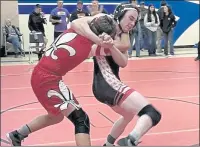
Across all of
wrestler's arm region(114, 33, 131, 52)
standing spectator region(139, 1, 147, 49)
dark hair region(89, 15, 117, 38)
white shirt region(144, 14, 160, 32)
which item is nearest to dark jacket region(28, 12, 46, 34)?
standing spectator region(139, 1, 147, 49)

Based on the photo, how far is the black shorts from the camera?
325 centimetres

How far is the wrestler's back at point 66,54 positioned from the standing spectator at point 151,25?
10.9 metres

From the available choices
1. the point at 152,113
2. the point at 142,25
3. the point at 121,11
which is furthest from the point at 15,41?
the point at 152,113

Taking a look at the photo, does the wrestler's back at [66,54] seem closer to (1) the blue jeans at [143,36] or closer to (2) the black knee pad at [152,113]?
(2) the black knee pad at [152,113]

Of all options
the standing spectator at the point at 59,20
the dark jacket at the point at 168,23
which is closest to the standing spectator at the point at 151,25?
the dark jacket at the point at 168,23

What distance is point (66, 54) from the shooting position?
3.14 meters

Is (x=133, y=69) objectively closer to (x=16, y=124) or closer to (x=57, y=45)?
(x=16, y=124)

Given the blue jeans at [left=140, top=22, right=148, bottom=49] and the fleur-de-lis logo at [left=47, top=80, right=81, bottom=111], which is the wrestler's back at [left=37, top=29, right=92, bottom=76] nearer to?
the fleur-de-lis logo at [left=47, top=80, right=81, bottom=111]

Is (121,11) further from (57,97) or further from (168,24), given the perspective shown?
(168,24)

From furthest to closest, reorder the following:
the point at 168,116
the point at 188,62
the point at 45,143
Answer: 1. the point at 188,62
2. the point at 168,116
3. the point at 45,143

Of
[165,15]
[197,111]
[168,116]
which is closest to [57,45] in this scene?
[168,116]

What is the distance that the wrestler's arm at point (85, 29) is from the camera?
309 centimetres

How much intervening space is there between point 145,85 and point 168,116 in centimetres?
257

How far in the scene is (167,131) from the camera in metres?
4.76
